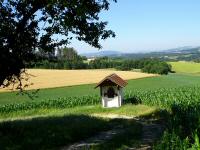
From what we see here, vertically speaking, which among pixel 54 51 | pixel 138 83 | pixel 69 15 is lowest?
pixel 138 83

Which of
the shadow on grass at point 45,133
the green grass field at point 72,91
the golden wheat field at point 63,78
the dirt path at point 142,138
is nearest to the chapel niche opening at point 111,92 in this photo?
the dirt path at point 142,138

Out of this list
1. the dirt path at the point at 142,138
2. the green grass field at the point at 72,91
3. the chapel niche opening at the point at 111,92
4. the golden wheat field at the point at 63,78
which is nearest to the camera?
the dirt path at the point at 142,138

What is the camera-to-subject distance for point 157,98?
125ft

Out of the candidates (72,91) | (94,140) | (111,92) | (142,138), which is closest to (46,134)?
(94,140)

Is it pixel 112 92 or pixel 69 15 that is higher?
pixel 69 15

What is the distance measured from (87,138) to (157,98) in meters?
20.4

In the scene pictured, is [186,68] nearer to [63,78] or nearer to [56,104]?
[63,78]

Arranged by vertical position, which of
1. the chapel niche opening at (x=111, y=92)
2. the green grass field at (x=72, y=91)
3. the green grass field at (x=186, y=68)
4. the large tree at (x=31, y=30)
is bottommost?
the green grass field at (x=72, y=91)

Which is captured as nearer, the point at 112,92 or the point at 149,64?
the point at 112,92

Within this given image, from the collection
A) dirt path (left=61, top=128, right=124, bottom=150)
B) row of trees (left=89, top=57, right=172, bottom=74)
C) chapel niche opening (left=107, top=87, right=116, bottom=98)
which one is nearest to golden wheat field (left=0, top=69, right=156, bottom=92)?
row of trees (left=89, top=57, right=172, bottom=74)

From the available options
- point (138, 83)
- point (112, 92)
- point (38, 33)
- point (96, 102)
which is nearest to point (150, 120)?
point (112, 92)

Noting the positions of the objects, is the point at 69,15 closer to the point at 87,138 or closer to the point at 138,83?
the point at 87,138

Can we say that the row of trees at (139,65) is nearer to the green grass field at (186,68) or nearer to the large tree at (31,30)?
the green grass field at (186,68)

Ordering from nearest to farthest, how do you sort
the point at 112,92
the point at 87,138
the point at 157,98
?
the point at 87,138
the point at 112,92
the point at 157,98
